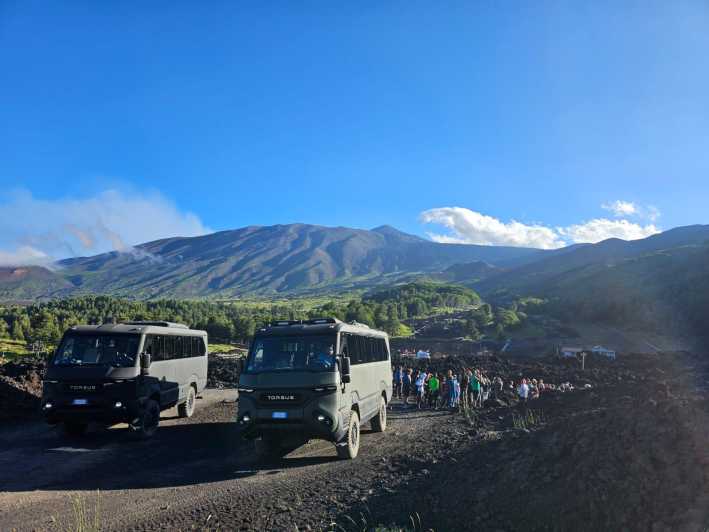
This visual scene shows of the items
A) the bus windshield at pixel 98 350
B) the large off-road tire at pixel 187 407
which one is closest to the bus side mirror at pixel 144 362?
the bus windshield at pixel 98 350

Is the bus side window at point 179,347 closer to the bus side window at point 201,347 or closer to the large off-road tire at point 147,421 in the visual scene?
the bus side window at point 201,347

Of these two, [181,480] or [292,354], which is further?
[292,354]

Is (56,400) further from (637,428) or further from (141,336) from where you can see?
(637,428)

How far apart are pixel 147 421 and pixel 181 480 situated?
434 centimetres

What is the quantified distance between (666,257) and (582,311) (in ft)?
196

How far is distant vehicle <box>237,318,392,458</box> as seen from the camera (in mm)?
10859

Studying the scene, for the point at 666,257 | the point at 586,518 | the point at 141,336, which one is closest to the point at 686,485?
the point at 586,518

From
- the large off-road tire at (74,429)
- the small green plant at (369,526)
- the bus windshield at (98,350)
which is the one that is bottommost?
the small green plant at (369,526)

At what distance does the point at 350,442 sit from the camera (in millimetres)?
11906

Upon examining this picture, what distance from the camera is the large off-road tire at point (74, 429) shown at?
1443 cm

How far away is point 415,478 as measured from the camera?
33.0 ft

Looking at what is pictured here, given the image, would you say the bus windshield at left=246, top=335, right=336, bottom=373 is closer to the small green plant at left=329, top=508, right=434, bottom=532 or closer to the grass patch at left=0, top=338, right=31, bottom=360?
the small green plant at left=329, top=508, right=434, bottom=532

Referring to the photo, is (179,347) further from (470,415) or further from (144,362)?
(470,415)

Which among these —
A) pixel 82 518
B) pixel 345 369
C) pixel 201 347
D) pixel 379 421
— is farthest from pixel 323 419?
pixel 201 347
